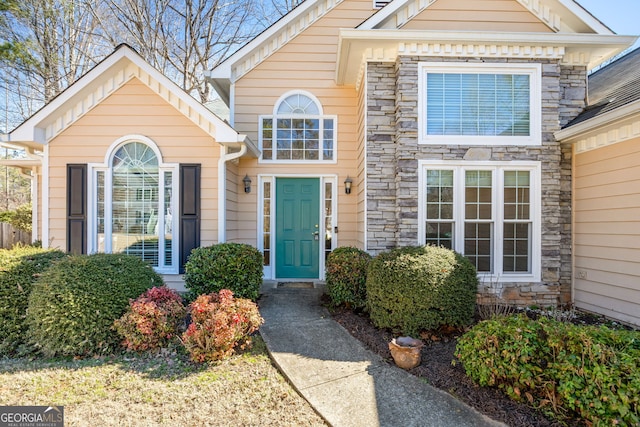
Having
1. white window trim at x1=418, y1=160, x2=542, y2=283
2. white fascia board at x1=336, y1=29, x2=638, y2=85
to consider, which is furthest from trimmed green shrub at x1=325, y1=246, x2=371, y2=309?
white fascia board at x1=336, y1=29, x2=638, y2=85

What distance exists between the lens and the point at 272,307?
5.17 meters

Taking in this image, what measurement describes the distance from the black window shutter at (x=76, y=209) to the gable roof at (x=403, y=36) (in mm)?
3055

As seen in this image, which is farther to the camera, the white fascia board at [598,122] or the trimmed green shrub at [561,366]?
the white fascia board at [598,122]

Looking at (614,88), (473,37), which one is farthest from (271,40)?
(614,88)

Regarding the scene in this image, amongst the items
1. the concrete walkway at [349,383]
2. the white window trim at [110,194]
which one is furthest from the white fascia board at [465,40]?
the concrete walkway at [349,383]

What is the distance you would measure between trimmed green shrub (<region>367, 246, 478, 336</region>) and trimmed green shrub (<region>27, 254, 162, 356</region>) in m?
3.09

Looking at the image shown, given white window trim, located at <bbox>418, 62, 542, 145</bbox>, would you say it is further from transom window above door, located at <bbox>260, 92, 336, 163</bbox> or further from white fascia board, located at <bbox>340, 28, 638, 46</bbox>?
transom window above door, located at <bbox>260, 92, 336, 163</bbox>

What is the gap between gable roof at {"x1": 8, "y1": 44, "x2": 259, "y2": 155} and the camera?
17.4ft

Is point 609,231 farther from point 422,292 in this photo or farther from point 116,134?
point 116,134

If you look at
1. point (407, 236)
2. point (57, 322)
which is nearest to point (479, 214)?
point (407, 236)

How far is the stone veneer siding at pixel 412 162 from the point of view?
5.26 m

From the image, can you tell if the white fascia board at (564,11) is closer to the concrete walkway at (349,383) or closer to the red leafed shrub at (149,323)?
the concrete walkway at (349,383)

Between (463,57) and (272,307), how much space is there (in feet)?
16.3

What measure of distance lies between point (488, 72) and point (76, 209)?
7155mm
